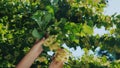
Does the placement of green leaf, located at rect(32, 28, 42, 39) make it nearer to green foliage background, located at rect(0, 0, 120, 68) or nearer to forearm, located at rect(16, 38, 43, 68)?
forearm, located at rect(16, 38, 43, 68)

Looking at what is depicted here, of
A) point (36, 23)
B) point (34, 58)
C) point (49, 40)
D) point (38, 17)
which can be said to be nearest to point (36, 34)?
point (49, 40)

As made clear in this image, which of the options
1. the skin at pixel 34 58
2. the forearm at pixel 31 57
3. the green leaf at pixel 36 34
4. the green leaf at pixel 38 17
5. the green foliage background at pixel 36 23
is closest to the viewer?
the green leaf at pixel 38 17

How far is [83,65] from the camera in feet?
27.8

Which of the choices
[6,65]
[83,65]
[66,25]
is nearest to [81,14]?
[83,65]

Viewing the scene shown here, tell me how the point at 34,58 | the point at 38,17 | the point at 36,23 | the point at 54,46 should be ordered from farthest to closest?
the point at 36,23 → the point at 34,58 → the point at 54,46 → the point at 38,17

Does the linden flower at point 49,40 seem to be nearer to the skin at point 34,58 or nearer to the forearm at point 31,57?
the skin at point 34,58

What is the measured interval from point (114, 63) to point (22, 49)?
3184mm

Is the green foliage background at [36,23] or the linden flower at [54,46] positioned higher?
the green foliage background at [36,23]

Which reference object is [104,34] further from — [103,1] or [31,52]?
[31,52]

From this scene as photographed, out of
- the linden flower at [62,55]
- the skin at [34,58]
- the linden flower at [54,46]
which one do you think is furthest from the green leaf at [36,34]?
the linden flower at [62,55]

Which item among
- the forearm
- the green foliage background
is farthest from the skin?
the green foliage background

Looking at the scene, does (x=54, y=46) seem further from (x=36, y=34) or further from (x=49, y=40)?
(x=36, y=34)

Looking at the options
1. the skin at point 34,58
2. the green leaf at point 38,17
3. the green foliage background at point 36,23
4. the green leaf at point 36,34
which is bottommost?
the skin at point 34,58

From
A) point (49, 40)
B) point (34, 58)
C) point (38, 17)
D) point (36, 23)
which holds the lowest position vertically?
point (34, 58)
